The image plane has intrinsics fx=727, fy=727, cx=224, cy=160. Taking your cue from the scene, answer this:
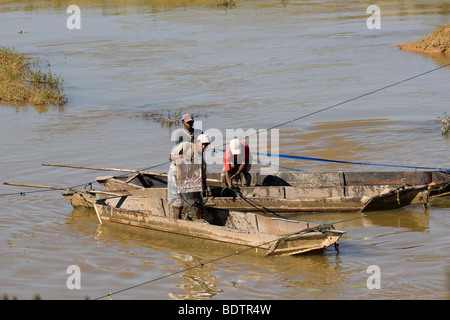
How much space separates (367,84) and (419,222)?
10471 mm

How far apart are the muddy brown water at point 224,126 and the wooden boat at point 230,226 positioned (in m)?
0.19

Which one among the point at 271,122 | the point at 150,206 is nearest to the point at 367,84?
the point at 271,122

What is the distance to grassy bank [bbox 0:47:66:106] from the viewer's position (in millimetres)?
19859

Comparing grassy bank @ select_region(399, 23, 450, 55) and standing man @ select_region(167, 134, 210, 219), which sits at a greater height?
grassy bank @ select_region(399, 23, 450, 55)

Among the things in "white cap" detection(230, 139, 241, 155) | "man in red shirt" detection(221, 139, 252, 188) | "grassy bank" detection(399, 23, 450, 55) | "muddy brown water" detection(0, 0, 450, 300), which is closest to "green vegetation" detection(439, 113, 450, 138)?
"muddy brown water" detection(0, 0, 450, 300)

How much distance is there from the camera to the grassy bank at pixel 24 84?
1986 centimetres

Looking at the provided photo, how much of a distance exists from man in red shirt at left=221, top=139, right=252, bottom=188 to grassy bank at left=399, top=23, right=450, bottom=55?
15.3 metres

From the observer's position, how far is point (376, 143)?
14.9 metres

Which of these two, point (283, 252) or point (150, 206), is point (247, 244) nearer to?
point (283, 252)

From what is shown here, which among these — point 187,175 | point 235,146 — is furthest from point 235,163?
point 187,175

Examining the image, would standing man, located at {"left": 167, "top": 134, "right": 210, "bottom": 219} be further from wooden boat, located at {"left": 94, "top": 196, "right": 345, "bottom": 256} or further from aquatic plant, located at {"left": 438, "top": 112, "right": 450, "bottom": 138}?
aquatic plant, located at {"left": 438, "top": 112, "right": 450, "bottom": 138}

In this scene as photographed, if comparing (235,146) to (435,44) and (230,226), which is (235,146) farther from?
(435,44)

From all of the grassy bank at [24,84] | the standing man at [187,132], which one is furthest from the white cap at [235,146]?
the grassy bank at [24,84]

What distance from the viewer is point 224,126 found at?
55.1 feet
